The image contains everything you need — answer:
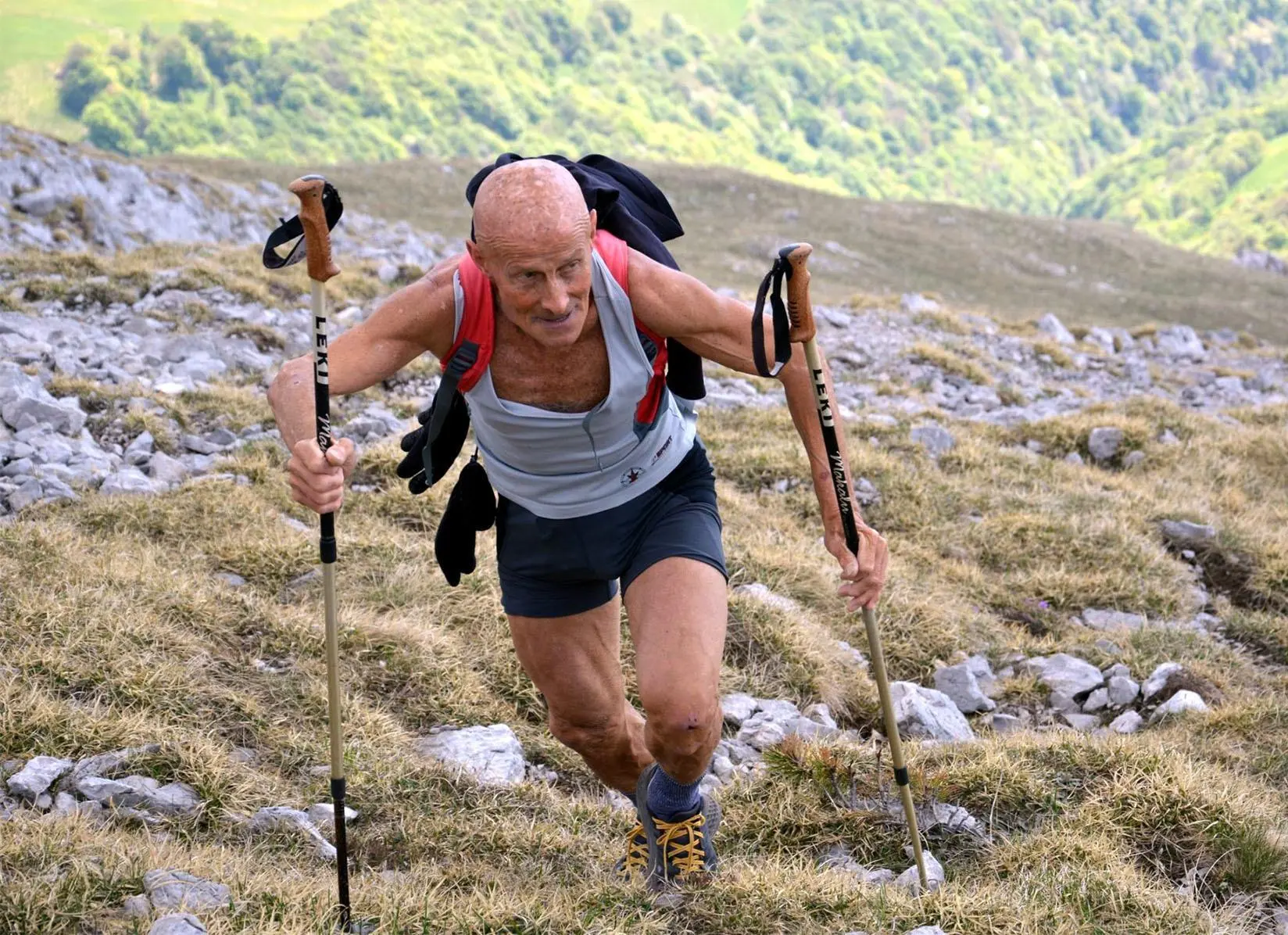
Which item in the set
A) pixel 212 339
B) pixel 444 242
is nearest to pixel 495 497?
pixel 212 339

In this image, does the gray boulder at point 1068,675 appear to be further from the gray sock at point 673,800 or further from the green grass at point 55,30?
the green grass at point 55,30

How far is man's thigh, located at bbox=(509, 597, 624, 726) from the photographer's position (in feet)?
16.1

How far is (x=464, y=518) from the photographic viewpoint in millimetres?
5016

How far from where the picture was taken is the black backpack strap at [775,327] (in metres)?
4.11

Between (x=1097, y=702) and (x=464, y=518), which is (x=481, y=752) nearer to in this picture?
(x=464, y=518)

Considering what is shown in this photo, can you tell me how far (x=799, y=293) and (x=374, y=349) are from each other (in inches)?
58.9

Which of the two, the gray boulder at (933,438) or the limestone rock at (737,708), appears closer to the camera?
the limestone rock at (737,708)

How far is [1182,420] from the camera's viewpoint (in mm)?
13688

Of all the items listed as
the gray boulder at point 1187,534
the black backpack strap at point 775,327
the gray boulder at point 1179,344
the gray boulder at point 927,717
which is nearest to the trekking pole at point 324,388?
the black backpack strap at point 775,327

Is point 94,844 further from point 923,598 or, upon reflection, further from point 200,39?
point 200,39

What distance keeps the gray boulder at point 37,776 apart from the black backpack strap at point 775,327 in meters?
3.28

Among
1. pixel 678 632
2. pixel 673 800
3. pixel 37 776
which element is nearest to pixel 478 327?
pixel 678 632

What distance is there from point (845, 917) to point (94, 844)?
262 cm

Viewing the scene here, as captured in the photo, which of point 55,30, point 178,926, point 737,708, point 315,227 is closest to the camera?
point 178,926
